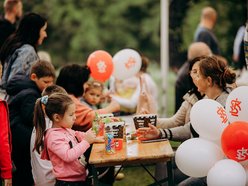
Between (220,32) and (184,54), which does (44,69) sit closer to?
(184,54)

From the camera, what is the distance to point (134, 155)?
4.45m

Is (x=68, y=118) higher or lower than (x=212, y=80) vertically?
lower

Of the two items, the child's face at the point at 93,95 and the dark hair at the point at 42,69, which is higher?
the dark hair at the point at 42,69

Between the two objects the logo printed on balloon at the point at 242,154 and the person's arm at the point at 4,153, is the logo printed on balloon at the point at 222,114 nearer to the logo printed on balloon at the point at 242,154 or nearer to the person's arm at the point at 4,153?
the logo printed on balloon at the point at 242,154

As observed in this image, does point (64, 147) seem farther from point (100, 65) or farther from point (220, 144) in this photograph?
point (100, 65)

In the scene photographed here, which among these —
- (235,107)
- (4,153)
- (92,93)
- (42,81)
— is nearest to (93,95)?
(92,93)

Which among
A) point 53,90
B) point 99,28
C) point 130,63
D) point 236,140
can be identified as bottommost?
point 99,28

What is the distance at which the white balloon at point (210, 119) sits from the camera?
4.47 m

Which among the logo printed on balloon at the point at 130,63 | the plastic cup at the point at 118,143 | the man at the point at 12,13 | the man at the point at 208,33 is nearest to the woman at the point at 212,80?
the plastic cup at the point at 118,143

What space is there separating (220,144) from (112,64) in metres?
2.33

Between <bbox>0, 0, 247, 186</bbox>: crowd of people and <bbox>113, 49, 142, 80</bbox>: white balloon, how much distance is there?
13.6 inches

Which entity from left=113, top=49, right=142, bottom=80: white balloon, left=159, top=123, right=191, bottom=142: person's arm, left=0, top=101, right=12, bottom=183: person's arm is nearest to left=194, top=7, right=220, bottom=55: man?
left=113, top=49, right=142, bottom=80: white balloon

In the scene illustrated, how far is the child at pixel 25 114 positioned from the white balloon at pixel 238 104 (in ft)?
5.95

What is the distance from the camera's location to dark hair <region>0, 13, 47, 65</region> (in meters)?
6.19
